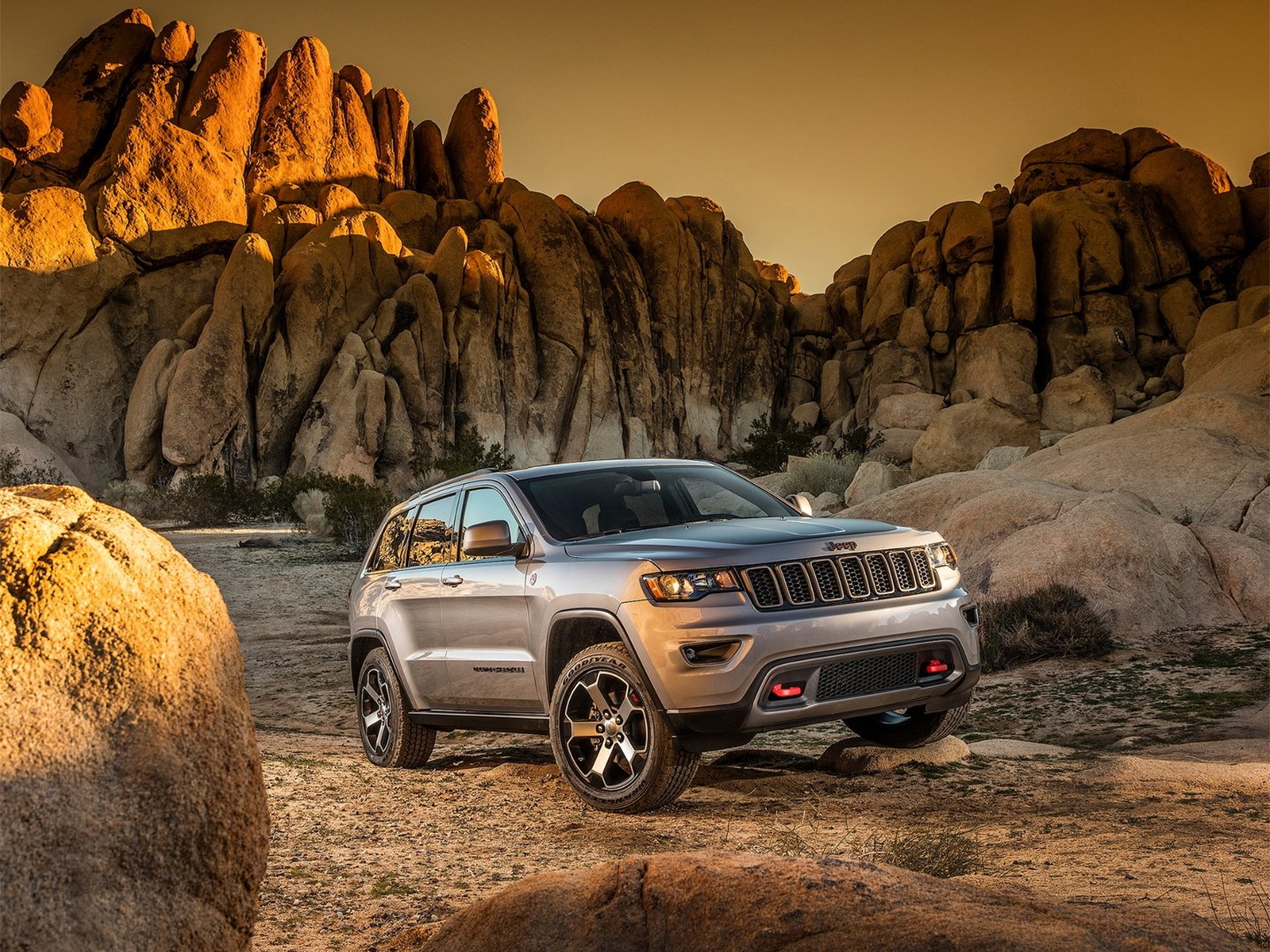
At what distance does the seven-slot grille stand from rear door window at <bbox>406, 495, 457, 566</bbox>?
8.12 feet

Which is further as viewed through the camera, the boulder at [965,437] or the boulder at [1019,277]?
the boulder at [1019,277]

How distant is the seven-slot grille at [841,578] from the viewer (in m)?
6.17

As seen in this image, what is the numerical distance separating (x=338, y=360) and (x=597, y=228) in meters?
19.1

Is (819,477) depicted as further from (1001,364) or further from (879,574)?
(1001,364)

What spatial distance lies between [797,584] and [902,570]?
2.65 feet

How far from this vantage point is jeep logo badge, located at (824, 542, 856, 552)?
21.1ft

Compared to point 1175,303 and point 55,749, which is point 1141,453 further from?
point 1175,303

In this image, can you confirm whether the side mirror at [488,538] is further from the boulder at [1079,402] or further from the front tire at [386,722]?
the boulder at [1079,402]

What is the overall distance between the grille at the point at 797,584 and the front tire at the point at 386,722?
3042 millimetres

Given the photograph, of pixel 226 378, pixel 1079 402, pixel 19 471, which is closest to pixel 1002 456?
pixel 1079 402

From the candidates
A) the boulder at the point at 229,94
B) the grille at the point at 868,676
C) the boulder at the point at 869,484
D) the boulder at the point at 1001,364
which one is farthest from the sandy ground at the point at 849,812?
the boulder at the point at 229,94

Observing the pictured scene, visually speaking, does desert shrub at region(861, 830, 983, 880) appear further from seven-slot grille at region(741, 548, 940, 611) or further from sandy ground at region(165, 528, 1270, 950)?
seven-slot grille at region(741, 548, 940, 611)

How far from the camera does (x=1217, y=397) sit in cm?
1753

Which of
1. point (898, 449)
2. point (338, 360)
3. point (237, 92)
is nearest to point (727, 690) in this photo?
point (338, 360)
